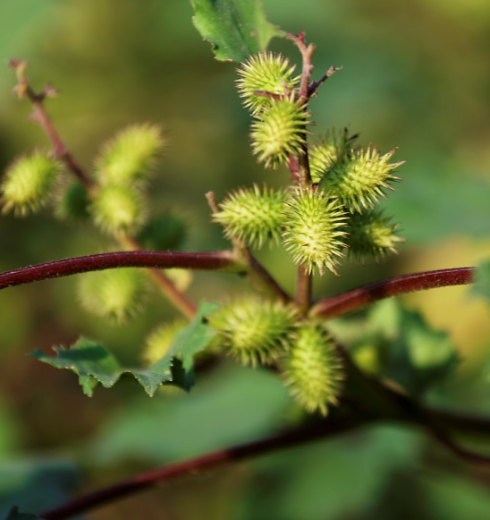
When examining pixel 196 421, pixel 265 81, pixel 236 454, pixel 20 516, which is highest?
pixel 265 81

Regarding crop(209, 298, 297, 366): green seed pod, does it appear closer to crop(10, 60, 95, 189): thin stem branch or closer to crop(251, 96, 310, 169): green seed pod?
crop(251, 96, 310, 169): green seed pod

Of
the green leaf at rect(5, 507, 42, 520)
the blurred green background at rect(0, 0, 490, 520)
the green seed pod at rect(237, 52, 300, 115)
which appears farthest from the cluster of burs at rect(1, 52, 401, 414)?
the blurred green background at rect(0, 0, 490, 520)

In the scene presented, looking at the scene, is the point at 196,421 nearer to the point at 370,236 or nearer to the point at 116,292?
the point at 116,292

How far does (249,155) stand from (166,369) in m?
3.46

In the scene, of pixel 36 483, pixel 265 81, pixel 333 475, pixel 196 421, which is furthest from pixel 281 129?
pixel 333 475

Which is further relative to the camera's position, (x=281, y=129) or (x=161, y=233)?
(x=161, y=233)

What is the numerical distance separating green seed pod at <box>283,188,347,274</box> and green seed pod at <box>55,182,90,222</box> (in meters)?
0.65

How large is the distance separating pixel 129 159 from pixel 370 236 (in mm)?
648

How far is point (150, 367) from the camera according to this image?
150 centimetres

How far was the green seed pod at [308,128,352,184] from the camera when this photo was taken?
55.7 inches

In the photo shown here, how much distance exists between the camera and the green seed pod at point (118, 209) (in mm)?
1768

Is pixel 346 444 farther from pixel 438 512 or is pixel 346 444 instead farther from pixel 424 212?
pixel 424 212

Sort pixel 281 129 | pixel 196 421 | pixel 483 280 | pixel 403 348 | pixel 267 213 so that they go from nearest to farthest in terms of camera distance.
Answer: pixel 483 280 → pixel 281 129 → pixel 267 213 → pixel 403 348 → pixel 196 421

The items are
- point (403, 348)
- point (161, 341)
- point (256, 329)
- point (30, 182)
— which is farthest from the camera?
point (403, 348)
